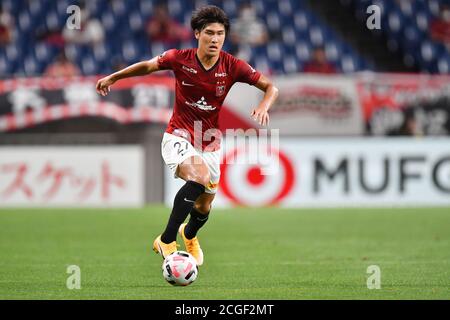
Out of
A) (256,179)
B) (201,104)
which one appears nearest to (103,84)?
(201,104)

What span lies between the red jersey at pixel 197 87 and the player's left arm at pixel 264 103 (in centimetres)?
8

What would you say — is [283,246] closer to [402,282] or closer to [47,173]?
[402,282]

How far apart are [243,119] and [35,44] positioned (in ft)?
16.0

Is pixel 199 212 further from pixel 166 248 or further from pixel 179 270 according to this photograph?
pixel 179 270

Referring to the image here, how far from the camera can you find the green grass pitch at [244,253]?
7.32 meters

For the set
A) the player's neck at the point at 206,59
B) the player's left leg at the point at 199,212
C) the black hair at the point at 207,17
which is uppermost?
the black hair at the point at 207,17

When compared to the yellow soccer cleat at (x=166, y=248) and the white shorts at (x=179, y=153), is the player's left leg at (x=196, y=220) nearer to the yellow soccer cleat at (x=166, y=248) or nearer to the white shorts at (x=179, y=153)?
the white shorts at (x=179, y=153)

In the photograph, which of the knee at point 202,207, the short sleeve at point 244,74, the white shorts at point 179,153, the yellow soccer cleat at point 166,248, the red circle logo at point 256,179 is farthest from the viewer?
the red circle logo at point 256,179

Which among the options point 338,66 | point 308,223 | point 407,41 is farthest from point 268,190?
point 407,41

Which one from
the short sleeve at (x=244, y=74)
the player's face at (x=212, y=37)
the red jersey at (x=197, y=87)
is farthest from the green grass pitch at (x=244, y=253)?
the player's face at (x=212, y=37)

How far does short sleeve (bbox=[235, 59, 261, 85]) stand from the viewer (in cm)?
825

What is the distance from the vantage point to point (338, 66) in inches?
761

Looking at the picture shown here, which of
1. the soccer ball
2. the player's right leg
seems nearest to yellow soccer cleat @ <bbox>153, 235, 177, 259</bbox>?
the player's right leg

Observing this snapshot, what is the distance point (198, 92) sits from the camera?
818 centimetres
